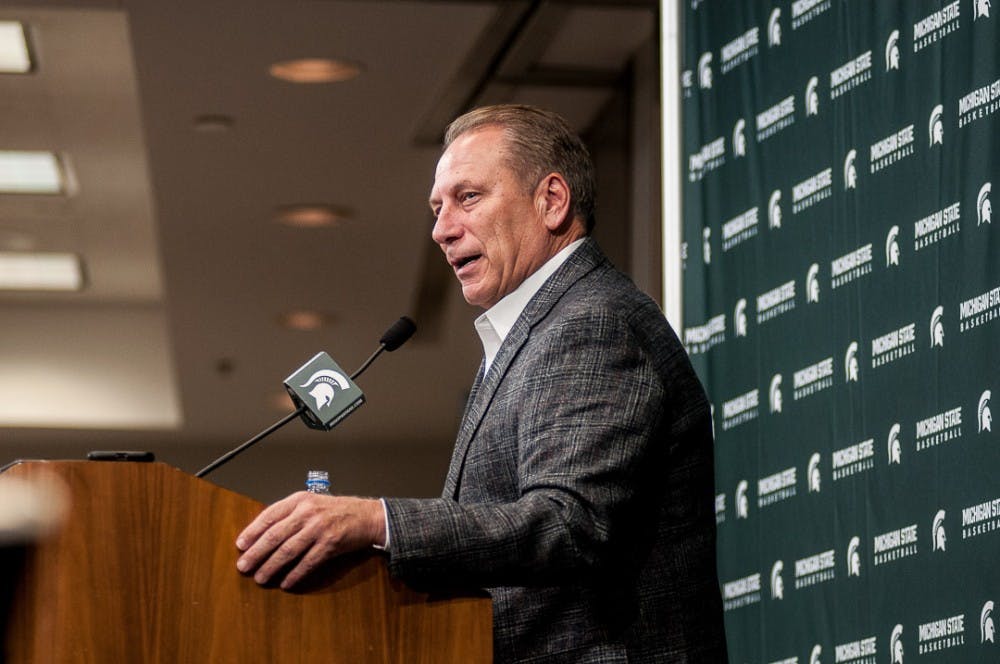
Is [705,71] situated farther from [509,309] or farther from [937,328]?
[509,309]

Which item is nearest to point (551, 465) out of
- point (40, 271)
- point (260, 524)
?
point (260, 524)

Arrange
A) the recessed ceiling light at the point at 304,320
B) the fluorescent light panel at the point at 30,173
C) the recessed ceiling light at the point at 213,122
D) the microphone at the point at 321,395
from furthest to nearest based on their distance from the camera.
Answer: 1. the recessed ceiling light at the point at 304,320
2. the fluorescent light panel at the point at 30,173
3. the recessed ceiling light at the point at 213,122
4. the microphone at the point at 321,395

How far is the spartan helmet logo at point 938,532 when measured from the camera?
339 cm

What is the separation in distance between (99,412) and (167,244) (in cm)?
470

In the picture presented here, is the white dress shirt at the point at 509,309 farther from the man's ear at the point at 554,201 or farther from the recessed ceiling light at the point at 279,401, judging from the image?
the recessed ceiling light at the point at 279,401

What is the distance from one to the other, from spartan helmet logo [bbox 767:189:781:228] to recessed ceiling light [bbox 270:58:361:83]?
295 centimetres

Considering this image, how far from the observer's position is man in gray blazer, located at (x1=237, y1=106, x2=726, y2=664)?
203 cm

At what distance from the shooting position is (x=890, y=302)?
12.1 feet

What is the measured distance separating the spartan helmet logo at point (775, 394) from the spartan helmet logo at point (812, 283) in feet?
0.84

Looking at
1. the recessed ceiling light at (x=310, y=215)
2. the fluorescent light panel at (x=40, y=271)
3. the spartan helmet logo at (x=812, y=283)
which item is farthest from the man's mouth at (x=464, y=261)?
the fluorescent light panel at (x=40, y=271)

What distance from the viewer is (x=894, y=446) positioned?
3619 millimetres

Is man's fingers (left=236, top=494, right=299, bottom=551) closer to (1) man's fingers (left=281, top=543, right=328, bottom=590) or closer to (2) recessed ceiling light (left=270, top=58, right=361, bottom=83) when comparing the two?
(1) man's fingers (left=281, top=543, right=328, bottom=590)

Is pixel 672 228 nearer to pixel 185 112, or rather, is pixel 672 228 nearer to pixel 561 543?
pixel 561 543

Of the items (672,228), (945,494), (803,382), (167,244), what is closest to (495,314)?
(945,494)
